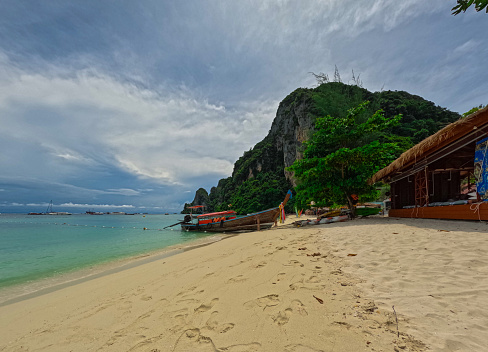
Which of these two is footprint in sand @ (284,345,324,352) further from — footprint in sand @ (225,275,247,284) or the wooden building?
the wooden building

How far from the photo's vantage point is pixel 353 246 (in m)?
4.85

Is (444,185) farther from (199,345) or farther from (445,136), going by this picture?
(199,345)

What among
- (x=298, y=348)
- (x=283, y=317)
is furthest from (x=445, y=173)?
(x=298, y=348)

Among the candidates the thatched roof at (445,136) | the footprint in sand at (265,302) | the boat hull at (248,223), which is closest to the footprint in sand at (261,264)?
the footprint in sand at (265,302)

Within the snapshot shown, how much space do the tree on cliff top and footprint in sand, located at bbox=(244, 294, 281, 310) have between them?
9.57 metres

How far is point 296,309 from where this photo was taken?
2.33 meters

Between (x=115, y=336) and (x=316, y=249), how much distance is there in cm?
426

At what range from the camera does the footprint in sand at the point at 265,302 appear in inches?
100

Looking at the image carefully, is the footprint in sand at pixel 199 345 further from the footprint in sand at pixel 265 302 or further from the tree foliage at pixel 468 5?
the tree foliage at pixel 468 5

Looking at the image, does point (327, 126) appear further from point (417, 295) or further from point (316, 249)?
point (417, 295)

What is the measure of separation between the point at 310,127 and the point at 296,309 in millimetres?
45778

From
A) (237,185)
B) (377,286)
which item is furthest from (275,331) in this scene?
(237,185)

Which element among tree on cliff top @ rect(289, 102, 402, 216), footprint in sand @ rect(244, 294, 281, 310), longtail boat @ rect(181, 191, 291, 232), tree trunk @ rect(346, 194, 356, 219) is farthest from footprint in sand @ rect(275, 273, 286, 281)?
tree trunk @ rect(346, 194, 356, 219)

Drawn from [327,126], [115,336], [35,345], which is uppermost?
[327,126]
